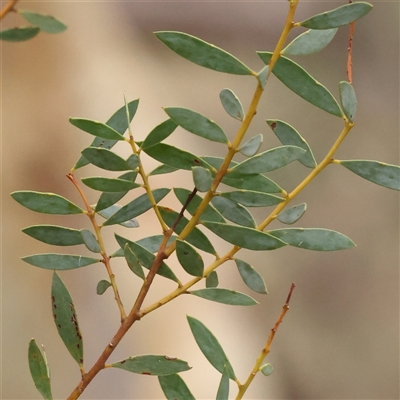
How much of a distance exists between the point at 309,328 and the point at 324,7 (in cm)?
64

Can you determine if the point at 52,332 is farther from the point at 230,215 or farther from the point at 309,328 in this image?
the point at 230,215

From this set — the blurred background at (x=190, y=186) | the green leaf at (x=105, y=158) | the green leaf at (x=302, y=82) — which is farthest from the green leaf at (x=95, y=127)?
the blurred background at (x=190, y=186)

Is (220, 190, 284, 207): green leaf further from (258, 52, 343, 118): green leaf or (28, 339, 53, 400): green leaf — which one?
(28, 339, 53, 400): green leaf

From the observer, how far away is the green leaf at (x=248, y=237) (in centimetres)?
29

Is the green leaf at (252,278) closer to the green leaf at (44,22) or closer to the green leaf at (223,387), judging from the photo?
the green leaf at (223,387)

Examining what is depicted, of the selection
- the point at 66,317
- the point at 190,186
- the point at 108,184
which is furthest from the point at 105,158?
the point at 190,186

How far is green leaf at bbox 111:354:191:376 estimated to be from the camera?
32 centimetres

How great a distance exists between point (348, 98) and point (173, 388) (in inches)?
10.4

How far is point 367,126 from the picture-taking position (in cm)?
92

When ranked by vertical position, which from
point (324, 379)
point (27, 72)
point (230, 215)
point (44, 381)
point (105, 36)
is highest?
point (105, 36)

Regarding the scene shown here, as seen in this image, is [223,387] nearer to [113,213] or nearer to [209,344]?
[209,344]

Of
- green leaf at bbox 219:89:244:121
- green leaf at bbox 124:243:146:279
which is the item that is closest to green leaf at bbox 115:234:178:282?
green leaf at bbox 124:243:146:279

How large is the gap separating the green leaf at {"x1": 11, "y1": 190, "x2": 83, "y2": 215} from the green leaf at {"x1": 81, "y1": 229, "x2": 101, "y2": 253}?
0.06ft

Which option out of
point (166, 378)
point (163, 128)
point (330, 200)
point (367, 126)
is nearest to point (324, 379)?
point (330, 200)
